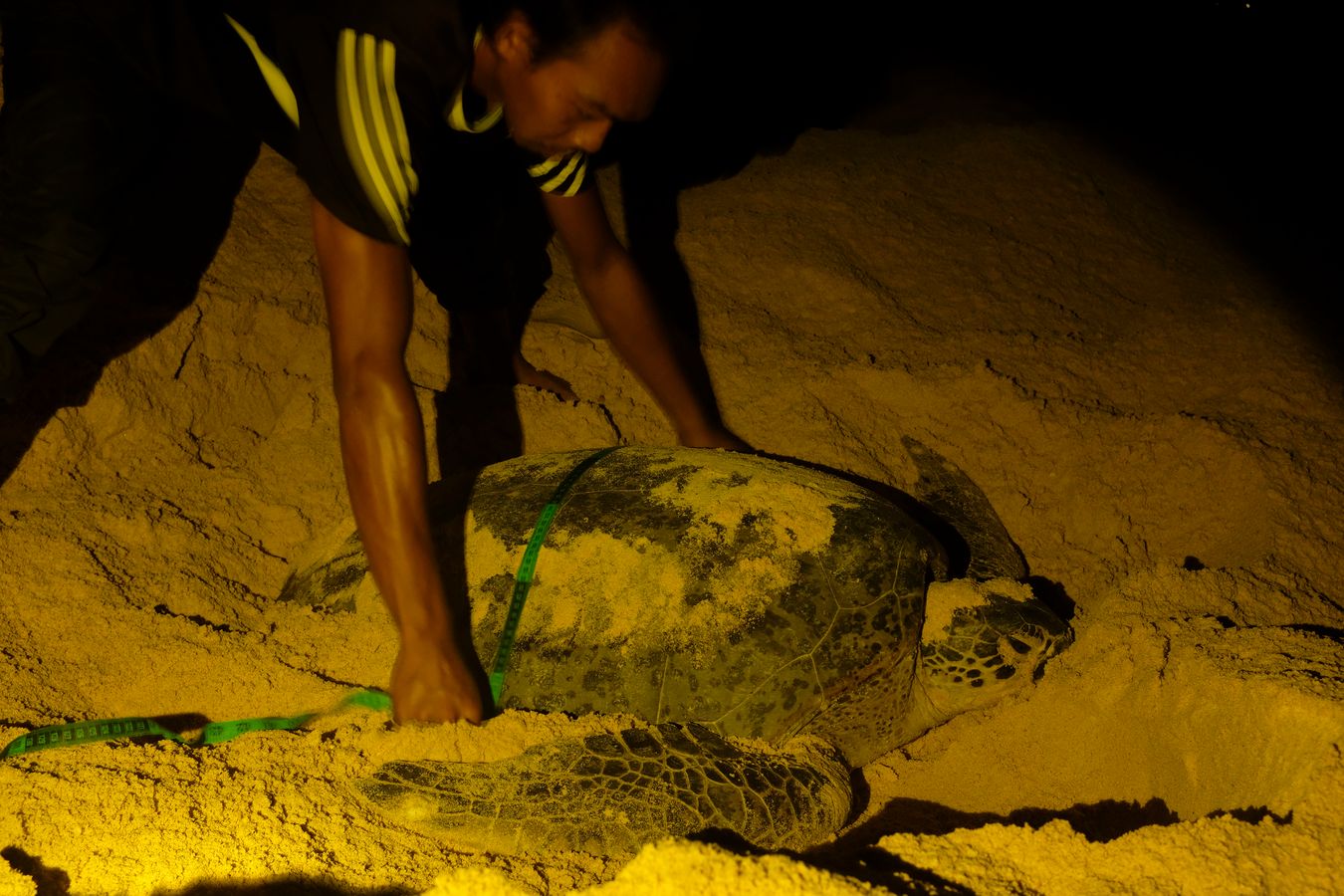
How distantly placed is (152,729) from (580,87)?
1.20m

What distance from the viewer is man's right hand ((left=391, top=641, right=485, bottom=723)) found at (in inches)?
52.2

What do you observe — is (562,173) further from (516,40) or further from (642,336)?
(516,40)

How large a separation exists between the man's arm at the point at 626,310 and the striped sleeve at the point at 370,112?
739 millimetres

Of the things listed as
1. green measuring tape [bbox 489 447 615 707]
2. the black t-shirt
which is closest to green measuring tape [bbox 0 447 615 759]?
green measuring tape [bbox 489 447 615 707]

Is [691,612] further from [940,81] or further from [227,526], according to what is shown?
[940,81]

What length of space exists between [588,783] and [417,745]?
0.28m

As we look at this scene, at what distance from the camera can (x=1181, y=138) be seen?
4340mm

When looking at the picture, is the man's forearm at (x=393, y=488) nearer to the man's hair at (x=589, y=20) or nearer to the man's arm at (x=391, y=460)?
the man's arm at (x=391, y=460)

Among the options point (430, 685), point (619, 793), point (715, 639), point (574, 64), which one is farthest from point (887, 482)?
point (574, 64)

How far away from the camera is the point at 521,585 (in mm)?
1599

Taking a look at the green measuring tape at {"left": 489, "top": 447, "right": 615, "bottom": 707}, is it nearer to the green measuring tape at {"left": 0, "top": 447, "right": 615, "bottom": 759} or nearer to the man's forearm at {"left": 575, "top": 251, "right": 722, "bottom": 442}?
the green measuring tape at {"left": 0, "top": 447, "right": 615, "bottom": 759}

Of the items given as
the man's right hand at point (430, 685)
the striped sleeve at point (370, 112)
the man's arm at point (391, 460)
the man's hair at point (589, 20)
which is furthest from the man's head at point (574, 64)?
the man's right hand at point (430, 685)

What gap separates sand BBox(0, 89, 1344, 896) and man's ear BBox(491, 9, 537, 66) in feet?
3.30

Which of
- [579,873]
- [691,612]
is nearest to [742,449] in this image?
[691,612]
